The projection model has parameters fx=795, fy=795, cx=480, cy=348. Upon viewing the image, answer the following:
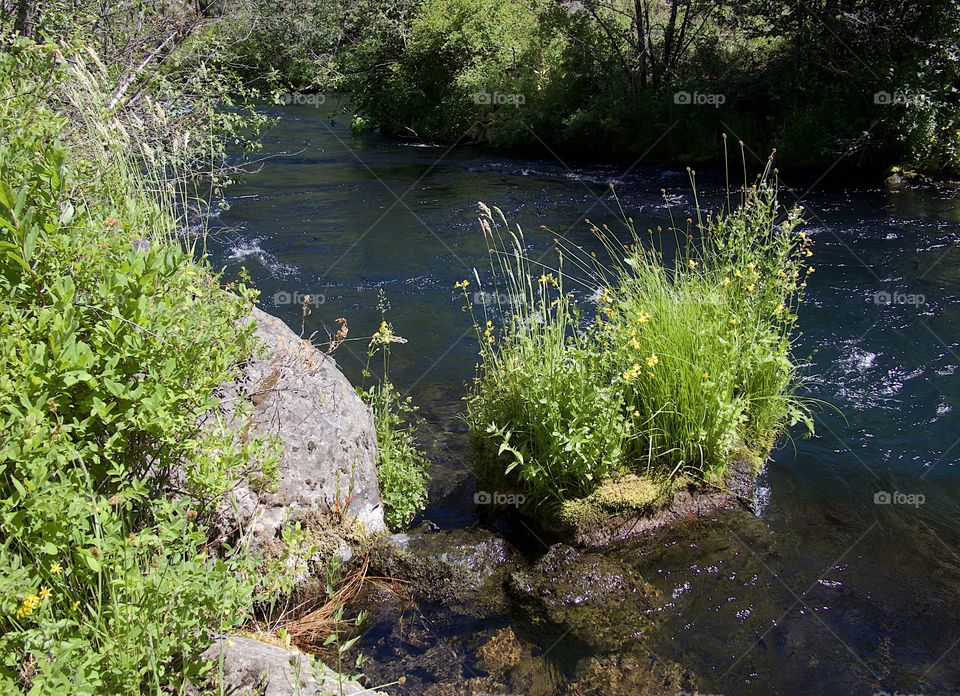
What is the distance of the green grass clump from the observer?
4602mm

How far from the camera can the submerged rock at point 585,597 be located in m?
4.09

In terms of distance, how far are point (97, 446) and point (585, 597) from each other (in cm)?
260

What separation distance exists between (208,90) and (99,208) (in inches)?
118

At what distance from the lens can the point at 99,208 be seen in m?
3.80

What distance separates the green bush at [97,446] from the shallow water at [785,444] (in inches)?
50.9

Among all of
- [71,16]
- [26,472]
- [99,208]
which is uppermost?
[71,16]

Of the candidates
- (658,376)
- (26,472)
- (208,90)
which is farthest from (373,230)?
(26,472)

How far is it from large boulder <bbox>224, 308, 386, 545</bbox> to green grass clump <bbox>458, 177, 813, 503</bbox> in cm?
81

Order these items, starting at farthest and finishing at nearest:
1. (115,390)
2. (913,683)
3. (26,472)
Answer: (913,683), (115,390), (26,472)

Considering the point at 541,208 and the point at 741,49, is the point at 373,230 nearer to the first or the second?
the point at 541,208
